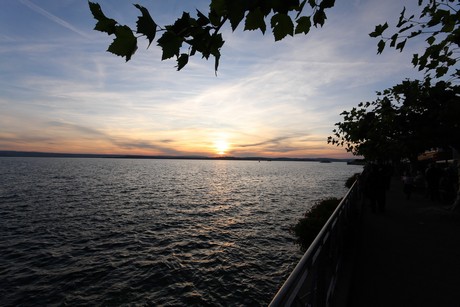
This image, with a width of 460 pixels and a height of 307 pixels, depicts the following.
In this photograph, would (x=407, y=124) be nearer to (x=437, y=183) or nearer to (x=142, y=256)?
(x=437, y=183)

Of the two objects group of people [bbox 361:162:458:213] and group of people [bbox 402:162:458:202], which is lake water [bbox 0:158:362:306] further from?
group of people [bbox 402:162:458:202]

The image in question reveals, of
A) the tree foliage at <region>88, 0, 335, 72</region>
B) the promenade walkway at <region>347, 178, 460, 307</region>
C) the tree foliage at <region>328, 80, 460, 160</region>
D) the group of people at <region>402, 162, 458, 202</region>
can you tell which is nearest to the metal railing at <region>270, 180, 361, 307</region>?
the promenade walkway at <region>347, 178, 460, 307</region>

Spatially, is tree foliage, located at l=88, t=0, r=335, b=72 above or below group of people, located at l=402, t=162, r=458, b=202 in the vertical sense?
above

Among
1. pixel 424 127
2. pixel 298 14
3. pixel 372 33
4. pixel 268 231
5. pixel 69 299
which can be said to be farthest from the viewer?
pixel 268 231

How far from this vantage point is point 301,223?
43.5 feet

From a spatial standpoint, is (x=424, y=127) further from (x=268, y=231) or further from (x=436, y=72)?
(x=268, y=231)

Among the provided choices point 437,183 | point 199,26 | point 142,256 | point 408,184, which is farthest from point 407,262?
point 142,256

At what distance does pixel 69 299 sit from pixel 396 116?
16674mm

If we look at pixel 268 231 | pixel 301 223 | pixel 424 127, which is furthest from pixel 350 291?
pixel 268 231

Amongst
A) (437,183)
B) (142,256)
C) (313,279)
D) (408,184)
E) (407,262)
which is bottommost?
→ (142,256)

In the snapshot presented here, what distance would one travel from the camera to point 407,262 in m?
6.65

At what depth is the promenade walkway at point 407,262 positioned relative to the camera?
16.3 ft

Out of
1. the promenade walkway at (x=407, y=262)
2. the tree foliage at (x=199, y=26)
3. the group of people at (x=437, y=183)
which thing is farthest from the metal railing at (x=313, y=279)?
the group of people at (x=437, y=183)

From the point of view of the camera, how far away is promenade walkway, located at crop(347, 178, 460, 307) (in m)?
4.96
